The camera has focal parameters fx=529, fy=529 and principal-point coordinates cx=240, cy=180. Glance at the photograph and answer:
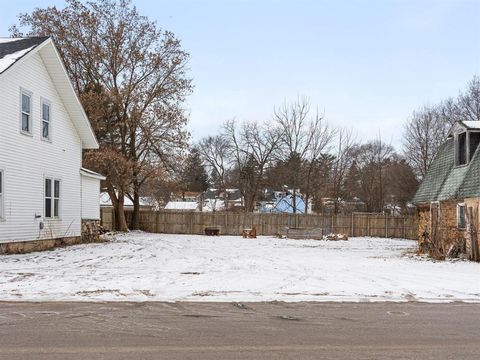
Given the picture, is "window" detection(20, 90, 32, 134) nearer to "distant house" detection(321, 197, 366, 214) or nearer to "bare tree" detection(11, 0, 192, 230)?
"bare tree" detection(11, 0, 192, 230)

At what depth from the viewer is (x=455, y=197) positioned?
21.1m

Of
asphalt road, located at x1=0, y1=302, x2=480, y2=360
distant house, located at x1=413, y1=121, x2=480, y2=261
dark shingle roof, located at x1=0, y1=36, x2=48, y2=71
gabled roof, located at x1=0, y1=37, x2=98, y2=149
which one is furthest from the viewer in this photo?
distant house, located at x1=413, y1=121, x2=480, y2=261

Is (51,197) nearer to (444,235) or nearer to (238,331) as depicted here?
(444,235)

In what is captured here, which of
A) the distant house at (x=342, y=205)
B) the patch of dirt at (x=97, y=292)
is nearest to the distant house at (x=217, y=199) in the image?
the distant house at (x=342, y=205)

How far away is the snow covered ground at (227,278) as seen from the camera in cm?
1078

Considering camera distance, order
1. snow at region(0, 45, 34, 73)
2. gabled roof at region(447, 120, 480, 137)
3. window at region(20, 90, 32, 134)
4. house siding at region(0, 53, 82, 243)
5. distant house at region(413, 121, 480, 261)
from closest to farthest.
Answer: snow at region(0, 45, 34, 73) < house siding at region(0, 53, 82, 243) < window at region(20, 90, 32, 134) < distant house at region(413, 121, 480, 261) < gabled roof at region(447, 120, 480, 137)

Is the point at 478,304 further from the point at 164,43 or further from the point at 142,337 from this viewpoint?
the point at 164,43

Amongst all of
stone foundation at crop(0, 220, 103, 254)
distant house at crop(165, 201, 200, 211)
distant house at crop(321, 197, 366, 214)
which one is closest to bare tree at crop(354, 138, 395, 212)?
distant house at crop(321, 197, 366, 214)

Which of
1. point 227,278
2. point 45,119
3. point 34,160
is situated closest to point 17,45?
point 45,119

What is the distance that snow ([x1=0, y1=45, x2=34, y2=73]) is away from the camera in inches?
708

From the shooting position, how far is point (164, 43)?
39.2 m

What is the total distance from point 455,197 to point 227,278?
12.0 m

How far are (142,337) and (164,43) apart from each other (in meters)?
34.7

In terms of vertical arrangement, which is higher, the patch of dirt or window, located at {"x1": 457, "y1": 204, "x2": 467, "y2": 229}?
window, located at {"x1": 457, "y1": 204, "x2": 467, "y2": 229}
